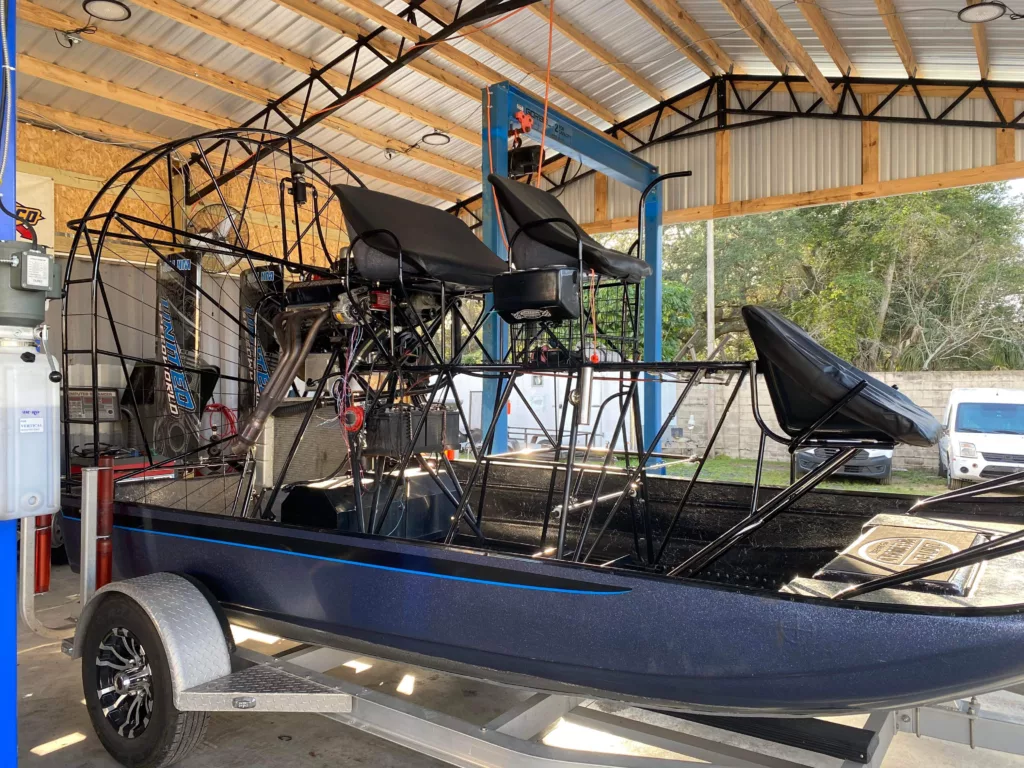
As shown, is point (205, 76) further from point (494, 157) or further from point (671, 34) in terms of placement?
point (671, 34)

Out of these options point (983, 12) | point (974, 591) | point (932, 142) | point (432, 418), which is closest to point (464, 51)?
point (983, 12)

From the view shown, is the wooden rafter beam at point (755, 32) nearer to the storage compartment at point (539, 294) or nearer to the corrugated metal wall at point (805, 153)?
the corrugated metal wall at point (805, 153)

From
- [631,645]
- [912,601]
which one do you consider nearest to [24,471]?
[631,645]

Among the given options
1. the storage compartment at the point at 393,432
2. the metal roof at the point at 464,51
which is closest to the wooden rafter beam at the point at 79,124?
the metal roof at the point at 464,51

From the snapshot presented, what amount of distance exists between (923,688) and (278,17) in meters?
8.37

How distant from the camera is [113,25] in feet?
24.2

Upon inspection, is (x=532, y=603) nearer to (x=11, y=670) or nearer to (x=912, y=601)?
(x=912, y=601)

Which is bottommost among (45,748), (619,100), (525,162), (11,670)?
(45,748)

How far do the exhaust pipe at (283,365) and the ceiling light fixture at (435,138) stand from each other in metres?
8.01

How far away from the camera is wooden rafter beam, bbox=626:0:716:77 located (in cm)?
831

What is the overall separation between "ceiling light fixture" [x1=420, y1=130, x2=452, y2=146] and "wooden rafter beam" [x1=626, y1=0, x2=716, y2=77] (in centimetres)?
328

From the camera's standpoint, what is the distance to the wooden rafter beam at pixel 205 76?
6.82 metres

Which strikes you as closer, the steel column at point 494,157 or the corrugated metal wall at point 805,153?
the steel column at point 494,157

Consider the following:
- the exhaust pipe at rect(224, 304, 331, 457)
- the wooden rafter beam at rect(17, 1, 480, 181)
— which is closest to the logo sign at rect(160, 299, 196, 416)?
the wooden rafter beam at rect(17, 1, 480, 181)
